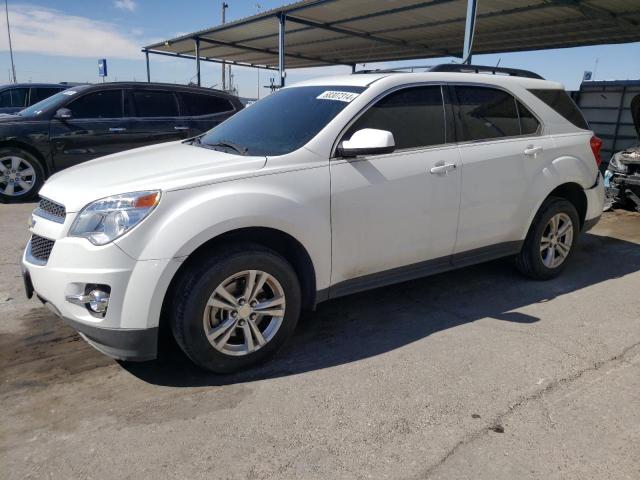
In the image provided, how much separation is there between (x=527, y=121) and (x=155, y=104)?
6.13 meters

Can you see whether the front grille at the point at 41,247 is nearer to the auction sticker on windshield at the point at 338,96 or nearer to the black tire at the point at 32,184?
the auction sticker on windshield at the point at 338,96

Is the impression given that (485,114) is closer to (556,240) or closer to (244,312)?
(556,240)

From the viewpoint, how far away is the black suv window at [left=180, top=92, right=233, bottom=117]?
28.3ft

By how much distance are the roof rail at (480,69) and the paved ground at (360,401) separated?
1.90m

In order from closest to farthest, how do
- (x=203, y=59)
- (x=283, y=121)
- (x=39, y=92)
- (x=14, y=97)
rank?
(x=283, y=121), (x=14, y=97), (x=39, y=92), (x=203, y=59)

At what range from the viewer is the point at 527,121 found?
14.3 ft

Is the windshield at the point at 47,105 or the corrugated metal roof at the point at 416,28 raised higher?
the corrugated metal roof at the point at 416,28

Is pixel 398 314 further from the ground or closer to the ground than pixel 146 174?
closer to the ground

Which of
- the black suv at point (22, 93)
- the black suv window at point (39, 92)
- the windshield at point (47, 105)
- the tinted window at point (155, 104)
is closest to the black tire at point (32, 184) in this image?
the windshield at point (47, 105)

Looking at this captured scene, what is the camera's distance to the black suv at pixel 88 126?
24.9ft

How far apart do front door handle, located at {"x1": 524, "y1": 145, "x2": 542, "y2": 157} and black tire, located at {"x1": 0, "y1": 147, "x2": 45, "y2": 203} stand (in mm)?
6863

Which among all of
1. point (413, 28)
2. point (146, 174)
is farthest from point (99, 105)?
point (413, 28)

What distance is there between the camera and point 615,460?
7.77ft

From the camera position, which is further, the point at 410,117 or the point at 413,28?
the point at 413,28
